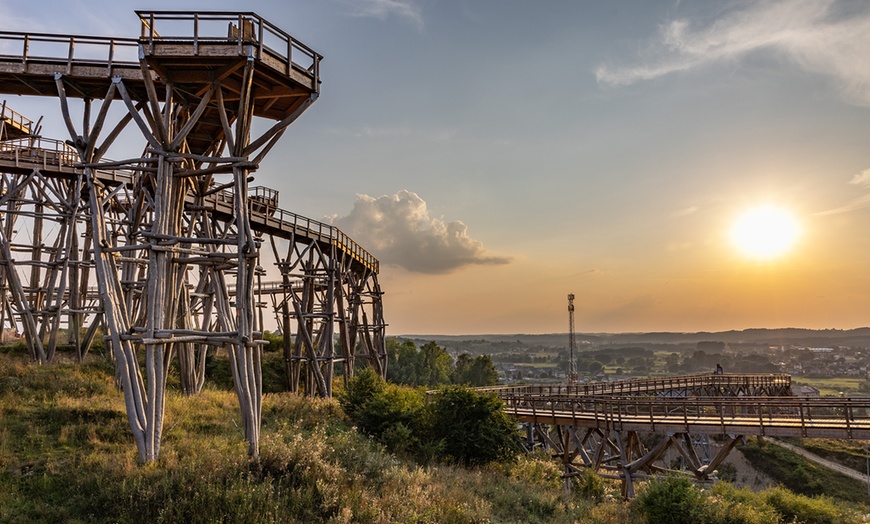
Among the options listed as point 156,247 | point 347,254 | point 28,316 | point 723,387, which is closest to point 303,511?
point 156,247

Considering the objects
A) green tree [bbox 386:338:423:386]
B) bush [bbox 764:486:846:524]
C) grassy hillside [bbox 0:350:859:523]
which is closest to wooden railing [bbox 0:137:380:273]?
grassy hillside [bbox 0:350:859:523]

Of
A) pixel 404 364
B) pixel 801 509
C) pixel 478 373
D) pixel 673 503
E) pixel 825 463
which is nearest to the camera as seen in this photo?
pixel 673 503

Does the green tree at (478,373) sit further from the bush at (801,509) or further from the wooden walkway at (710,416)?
the bush at (801,509)

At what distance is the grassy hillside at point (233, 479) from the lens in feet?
34.6

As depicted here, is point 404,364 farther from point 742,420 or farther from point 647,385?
point 742,420

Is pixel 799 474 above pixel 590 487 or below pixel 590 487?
below

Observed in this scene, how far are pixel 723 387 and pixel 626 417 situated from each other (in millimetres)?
33382

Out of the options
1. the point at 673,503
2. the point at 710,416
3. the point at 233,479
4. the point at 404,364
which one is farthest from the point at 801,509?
the point at 404,364

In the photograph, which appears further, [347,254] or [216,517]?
[347,254]

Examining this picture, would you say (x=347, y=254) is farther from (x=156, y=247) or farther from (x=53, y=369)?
(x=156, y=247)

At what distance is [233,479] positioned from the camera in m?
11.4

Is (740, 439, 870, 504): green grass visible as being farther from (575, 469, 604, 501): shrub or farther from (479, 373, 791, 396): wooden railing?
(575, 469, 604, 501): shrub

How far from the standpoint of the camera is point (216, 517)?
1005 cm

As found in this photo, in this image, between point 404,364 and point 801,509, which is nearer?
point 801,509
